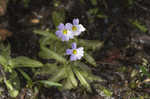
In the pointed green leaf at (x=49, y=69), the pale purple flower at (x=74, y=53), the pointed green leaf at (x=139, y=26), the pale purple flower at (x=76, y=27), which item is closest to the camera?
the pale purple flower at (x=74, y=53)

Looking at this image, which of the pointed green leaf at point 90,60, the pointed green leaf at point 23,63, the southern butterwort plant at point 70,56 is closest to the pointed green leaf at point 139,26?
the southern butterwort plant at point 70,56

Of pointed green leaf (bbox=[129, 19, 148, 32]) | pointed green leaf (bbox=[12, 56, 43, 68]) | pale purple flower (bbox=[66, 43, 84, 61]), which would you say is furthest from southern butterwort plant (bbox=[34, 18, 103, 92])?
pointed green leaf (bbox=[129, 19, 148, 32])

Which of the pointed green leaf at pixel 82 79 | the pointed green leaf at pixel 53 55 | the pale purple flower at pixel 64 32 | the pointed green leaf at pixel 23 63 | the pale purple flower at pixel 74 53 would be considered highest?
the pale purple flower at pixel 64 32

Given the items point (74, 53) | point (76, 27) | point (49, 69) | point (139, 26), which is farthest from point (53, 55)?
point (139, 26)

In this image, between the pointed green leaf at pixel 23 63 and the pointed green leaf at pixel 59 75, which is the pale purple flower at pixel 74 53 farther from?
the pointed green leaf at pixel 23 63

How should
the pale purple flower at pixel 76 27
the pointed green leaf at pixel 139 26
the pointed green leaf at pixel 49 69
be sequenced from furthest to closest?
the pointed green leaf at pixel 139 26 < the pointed green leaf at pixel 49 69 < the pale purple flower at pixel 76 27

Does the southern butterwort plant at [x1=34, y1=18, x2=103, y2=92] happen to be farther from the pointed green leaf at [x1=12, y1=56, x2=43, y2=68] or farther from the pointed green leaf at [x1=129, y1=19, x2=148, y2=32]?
the pointed green leaf at [x1=129, y1=19, x2=148, y2=32]

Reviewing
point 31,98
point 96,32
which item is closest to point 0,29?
point 31,98

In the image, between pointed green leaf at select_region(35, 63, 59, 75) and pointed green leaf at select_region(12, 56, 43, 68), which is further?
pointed green leaf at select_region(35, 63, 59, 75)
